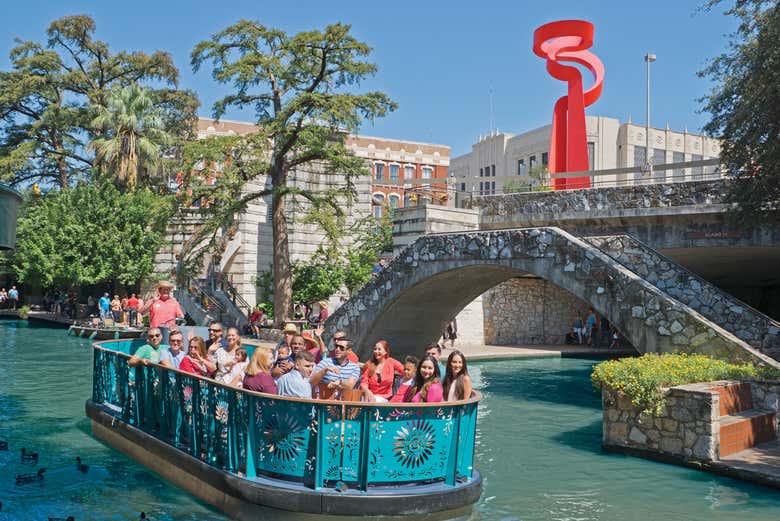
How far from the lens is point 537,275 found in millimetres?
16672

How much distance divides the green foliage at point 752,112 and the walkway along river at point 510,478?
5628 mm

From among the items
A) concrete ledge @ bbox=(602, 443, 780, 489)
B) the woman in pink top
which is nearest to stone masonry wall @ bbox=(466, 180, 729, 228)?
concrete ledge @ bbox=(602, 443, 780, 489)

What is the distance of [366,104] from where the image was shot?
2653 centimetres

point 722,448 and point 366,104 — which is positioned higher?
point 366,104

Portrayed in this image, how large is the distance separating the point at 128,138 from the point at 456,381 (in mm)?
34405

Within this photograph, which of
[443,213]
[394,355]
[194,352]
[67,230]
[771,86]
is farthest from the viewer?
[67,230]

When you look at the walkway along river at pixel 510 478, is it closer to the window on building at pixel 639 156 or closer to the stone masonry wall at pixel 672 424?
the stone masonry wall at pixel 672 424

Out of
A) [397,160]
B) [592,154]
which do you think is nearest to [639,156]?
[592,154]

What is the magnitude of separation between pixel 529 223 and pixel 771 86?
37.4 feet

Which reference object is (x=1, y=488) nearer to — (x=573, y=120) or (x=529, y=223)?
(x=529, y=223)

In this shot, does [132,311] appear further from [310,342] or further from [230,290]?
[310,342]

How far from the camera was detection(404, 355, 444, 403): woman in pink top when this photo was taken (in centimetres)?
896

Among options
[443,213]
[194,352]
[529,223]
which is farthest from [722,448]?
[443,213]

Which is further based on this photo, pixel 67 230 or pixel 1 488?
pixel 67 230
